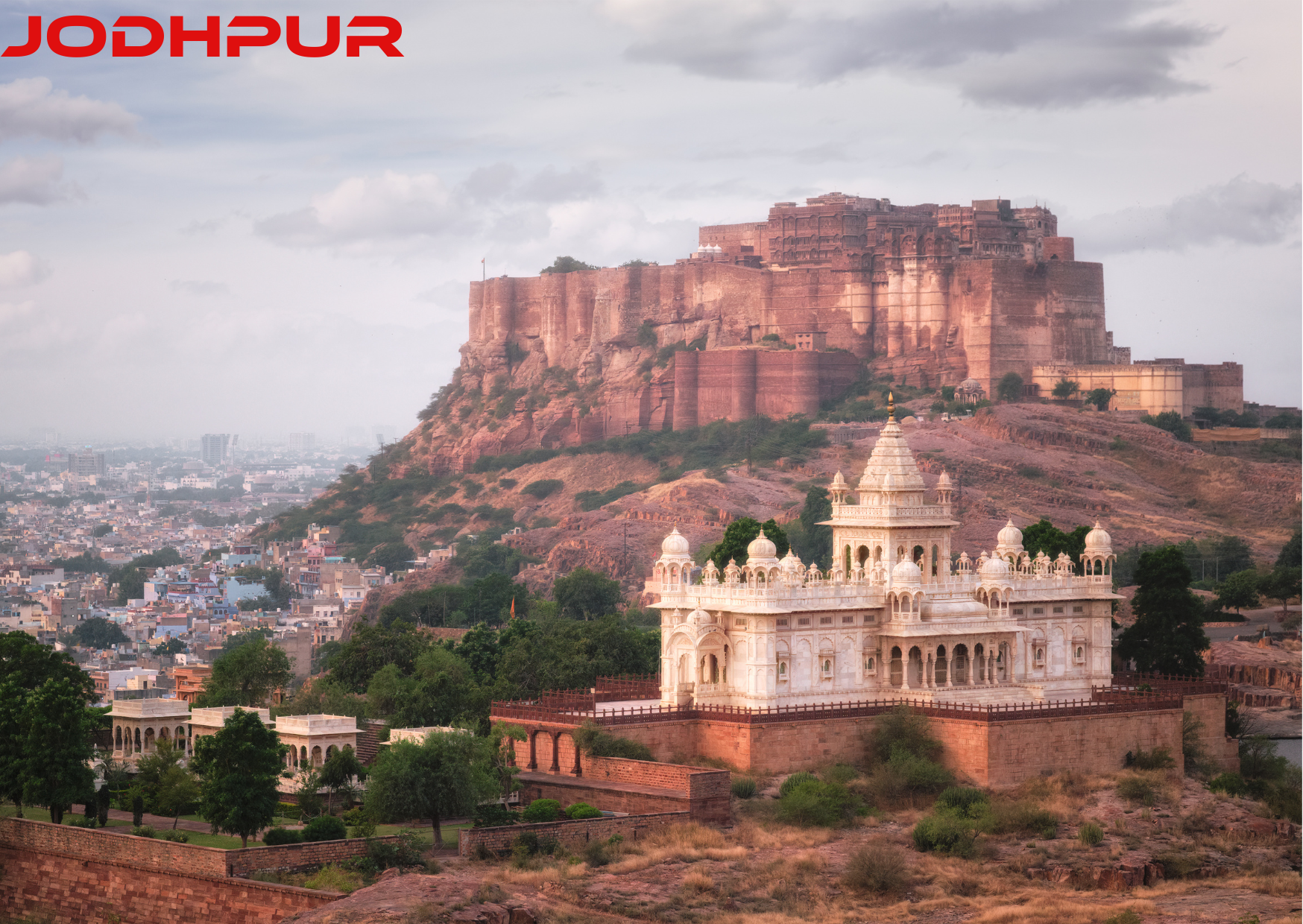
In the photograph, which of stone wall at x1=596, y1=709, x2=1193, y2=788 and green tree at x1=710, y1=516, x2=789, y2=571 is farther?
green tree at x1=710, y1=516, x2=789, y2=571

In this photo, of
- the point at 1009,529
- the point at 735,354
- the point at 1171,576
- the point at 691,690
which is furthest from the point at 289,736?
the point at 735,354

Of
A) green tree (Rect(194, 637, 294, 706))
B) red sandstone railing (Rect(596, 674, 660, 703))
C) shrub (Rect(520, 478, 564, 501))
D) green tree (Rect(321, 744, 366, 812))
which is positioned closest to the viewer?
green tree (Rect(321, 744, 366, 812))

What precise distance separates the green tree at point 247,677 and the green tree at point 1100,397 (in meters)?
A: 58.0

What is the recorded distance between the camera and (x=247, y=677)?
5747 centimetres

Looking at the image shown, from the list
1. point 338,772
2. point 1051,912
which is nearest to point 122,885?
point 338,772

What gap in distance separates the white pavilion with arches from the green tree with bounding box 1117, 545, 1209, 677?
18.5 feet

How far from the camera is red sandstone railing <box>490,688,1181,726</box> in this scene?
49.8 meters

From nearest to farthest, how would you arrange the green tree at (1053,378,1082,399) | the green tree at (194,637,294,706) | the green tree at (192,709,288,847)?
the green tree at (192,709,288,847) < the green tree at (194,637,294,706) < the green tree at (1053,378,1082,399)

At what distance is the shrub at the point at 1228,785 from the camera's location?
52906 mm

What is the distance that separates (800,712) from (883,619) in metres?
3.41

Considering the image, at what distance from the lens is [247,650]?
5766 cm

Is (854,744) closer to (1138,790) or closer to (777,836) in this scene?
(777,836)

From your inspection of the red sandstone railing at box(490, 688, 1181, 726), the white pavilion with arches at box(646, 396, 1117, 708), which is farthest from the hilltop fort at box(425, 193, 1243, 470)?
the red sandstone railing at box(490, 688, 1181, 726)

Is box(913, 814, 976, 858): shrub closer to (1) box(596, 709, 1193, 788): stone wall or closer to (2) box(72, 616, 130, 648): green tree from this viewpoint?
(1) box(596, 709, 1193, 788): stone wall
